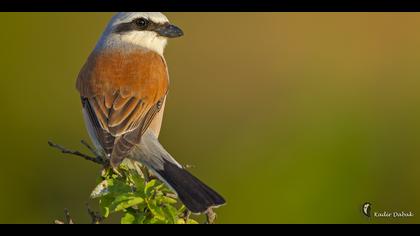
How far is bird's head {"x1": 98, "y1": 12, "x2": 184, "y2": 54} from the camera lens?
5.59 meters

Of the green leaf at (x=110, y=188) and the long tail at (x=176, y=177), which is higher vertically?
the long tail at (x=176, y=177)

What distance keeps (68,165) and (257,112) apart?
74.6 inches

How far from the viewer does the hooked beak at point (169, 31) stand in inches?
217

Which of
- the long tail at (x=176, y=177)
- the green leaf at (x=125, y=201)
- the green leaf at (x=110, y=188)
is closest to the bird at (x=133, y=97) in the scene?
the long tail at (x=176, y=177)

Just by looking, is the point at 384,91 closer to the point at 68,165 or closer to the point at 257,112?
the point at 257,112

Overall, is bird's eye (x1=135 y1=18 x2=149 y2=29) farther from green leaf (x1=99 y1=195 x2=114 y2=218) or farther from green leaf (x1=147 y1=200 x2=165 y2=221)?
green leaf (x1=147 y1=200 x2=165 y2=221)

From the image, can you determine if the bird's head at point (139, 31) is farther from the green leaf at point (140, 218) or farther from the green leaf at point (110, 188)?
the green leaf at point (140, 218)

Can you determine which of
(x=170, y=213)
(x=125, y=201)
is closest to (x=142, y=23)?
(x=125, y=201)

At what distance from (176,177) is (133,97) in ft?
2.99

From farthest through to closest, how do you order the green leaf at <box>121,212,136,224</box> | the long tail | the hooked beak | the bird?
the hooked beak < the bird < the long tail < the green leaf at <box>121,212,136,224</box>

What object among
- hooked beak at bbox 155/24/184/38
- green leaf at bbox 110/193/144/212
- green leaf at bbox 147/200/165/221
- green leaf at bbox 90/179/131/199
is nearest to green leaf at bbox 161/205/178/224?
green leaf at bbox 147/200/165/221

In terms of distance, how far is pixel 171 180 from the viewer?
4.34 m

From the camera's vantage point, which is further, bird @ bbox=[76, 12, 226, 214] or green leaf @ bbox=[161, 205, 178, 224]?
bird @ bbox=[76, 12, 226, 214]
